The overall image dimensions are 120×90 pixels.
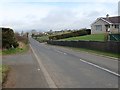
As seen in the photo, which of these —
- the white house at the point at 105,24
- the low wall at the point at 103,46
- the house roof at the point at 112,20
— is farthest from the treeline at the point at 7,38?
the house roof at the point at 112,20

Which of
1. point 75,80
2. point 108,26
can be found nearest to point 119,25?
point 108,26

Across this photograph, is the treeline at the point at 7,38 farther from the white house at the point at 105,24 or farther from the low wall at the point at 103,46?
the white house at the point at 105,24

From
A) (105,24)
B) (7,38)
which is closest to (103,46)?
(7,38)

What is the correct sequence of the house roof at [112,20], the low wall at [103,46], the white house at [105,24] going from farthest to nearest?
1. the house roof at [112,20]
2. the white house at [105,24]
3. the low wall at [103,46]

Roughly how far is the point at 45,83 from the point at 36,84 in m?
0.47

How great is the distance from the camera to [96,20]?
276ft

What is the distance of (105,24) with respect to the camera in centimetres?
7900

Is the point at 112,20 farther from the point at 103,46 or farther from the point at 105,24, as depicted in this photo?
the point at 103,46

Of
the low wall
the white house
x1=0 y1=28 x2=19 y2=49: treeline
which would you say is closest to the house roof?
the white house

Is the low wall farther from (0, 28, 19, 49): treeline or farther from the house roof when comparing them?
the house roof

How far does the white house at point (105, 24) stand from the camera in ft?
252

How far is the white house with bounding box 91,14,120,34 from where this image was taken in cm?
7676

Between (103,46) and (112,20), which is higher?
(112,20)

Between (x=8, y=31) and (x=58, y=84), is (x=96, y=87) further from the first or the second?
(x=8, y=31)
